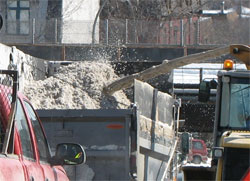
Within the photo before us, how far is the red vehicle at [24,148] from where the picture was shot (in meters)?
4.73

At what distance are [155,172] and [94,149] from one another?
1619 millimetres

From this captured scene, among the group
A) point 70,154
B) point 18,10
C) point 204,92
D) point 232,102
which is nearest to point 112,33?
point 18,10

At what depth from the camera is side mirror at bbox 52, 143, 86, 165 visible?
610 cm

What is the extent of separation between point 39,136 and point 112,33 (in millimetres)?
25067

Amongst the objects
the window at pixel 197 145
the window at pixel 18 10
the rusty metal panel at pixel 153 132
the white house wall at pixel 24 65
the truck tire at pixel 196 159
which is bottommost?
the window at pixel 197 145

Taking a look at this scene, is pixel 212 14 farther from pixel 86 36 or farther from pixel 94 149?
pixel 94 149

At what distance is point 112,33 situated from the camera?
31391 millimetres

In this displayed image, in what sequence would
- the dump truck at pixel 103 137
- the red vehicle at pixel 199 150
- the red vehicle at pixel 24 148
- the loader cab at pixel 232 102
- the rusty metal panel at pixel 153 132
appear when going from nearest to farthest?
1. the red vehicle at pixel 24 148
2. the loader cab at pixel 232 102
3. the dump truck at pixel 103 137
4. the rusty metal panel at pixel 153 132
5. the red vehicle at pixel 199 150

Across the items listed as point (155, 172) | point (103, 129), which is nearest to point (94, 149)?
point (103, 129)

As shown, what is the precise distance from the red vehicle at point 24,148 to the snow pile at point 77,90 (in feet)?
33.0

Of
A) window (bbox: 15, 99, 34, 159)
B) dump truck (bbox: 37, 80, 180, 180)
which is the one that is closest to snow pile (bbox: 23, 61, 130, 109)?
dump truck (bbox: 37, 80, 180, 180)

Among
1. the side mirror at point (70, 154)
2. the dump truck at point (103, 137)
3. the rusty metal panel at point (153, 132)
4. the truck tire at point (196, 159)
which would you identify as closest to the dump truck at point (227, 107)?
the dump truck at point (103, 137)

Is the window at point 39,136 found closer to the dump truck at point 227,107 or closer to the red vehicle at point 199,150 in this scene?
the dump truck at point 227,107

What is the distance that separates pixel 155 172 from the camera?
11805 mm
